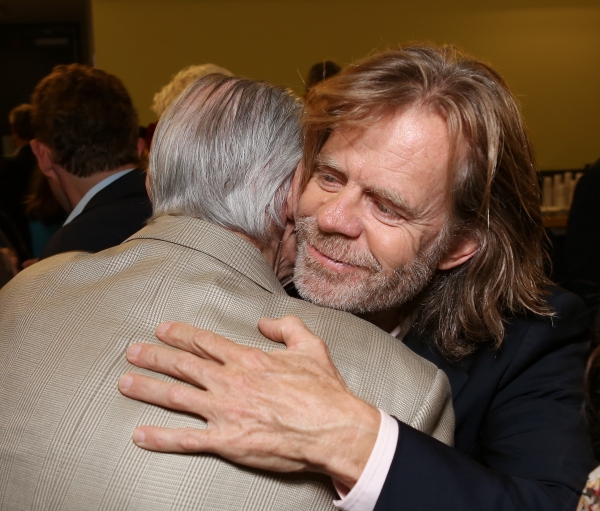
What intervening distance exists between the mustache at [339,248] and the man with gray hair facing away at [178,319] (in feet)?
0.48

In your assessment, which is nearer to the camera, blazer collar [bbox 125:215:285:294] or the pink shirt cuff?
the pink shirt cuff

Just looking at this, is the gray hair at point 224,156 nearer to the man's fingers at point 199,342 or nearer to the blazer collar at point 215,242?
the blazer collar at point 215,242

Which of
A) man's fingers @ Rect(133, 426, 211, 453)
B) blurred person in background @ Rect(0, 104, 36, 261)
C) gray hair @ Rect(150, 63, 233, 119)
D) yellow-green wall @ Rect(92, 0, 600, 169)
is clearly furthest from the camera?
yellow-green wall @ Rect(92, 0, 600, 169)

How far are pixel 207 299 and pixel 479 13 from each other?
6855 mm

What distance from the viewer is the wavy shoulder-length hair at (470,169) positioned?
1546mm

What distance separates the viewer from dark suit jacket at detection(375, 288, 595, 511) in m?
1.15

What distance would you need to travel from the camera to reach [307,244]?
1.54 m

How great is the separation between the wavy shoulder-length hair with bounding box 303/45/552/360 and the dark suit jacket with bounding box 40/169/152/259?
109 centimetres

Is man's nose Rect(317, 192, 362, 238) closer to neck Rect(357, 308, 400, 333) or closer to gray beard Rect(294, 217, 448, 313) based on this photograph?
gray beard Rect(294, 217, 448, 313)

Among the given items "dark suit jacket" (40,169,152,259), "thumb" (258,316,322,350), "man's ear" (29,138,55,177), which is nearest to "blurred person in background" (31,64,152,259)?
"man's ear" (29,138,55,177)

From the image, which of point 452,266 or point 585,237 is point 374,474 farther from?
point 585,237

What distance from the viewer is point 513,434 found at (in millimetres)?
1485

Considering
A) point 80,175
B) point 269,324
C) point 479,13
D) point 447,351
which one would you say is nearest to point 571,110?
point 479,13

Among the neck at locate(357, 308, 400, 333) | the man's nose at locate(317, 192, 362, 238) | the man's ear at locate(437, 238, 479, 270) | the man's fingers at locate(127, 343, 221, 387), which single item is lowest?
the neck at locate(357, 308, 400, 333)
